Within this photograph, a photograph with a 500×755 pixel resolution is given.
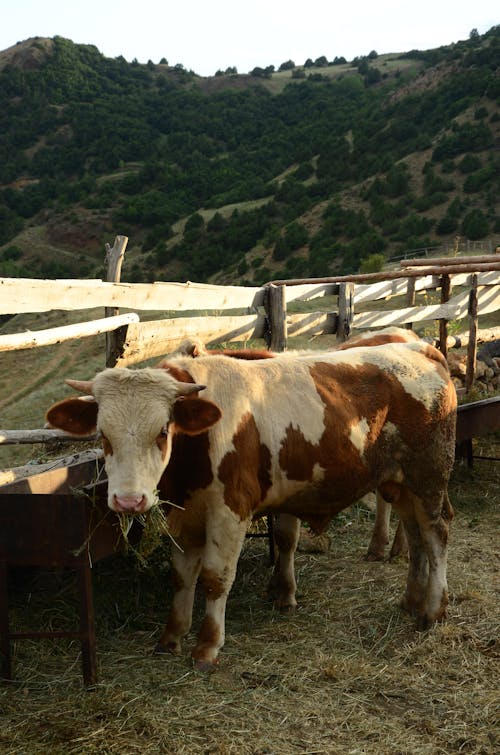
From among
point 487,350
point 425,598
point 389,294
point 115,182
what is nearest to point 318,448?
point 425,598

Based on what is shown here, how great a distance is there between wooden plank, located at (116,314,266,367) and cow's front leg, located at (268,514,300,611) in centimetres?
198

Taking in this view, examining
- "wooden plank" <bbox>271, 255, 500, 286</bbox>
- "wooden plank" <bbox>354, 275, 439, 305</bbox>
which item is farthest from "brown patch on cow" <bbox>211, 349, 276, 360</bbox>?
"wooden plank" <bbox>354, 275, 439, 305</bbox>

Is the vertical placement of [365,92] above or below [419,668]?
above

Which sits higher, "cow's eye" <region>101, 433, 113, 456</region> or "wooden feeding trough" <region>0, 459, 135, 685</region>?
"cow's eye" <region>101, 433, 113, 456</region>

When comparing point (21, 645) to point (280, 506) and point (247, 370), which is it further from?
point (247, 370)

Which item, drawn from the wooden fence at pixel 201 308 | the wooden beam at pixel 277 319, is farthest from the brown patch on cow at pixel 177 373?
the wooden beam at pixel 277 319

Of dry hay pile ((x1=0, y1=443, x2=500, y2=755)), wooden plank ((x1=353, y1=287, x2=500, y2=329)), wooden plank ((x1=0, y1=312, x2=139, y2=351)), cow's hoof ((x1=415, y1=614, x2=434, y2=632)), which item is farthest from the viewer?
wooden plank ((x1=353, y1=287, x2=500, y2=329))

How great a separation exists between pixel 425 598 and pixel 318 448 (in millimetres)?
1267

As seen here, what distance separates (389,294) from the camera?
11055mm

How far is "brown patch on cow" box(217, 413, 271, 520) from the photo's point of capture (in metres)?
4.23

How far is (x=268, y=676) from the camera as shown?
410 cm

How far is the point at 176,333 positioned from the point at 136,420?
3138mm

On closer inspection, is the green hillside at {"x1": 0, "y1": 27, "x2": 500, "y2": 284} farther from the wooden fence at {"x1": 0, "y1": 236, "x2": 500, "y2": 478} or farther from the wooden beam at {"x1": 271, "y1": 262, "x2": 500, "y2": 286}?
the wooden beam at {"x1": 271, "y1": 262, "x2": 500, "y2": 286}

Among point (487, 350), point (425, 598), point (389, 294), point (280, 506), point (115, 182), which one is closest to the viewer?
point (280, 506)
